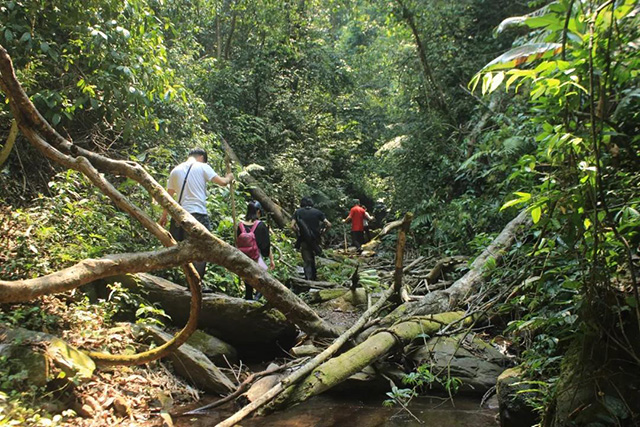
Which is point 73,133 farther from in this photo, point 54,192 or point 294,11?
point 294,11

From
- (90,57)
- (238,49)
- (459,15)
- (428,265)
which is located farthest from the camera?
(238,49)

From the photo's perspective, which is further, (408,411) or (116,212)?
(116,212)

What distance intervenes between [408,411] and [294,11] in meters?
14.0

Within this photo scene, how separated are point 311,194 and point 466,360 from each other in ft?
40.9

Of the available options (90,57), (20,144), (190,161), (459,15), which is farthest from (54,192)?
(459,15)

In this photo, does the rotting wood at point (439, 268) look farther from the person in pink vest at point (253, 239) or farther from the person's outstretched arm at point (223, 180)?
the person's outstretched arm at point (223, 180)

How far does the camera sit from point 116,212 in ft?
23.9

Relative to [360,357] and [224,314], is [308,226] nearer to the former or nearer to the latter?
[224,314]

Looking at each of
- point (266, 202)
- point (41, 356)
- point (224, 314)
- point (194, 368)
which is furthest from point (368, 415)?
point (266, 202)

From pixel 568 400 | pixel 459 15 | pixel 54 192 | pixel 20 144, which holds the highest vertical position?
pixel 459 15

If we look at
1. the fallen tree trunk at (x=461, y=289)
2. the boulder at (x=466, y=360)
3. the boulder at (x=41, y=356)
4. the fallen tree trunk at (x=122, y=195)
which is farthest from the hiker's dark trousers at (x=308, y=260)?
the boulder at (x=41, y=356)

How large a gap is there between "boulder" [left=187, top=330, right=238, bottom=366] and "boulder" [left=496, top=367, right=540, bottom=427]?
3.33 metres

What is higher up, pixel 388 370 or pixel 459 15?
pixel 459 15

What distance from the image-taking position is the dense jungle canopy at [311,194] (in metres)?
2.61
